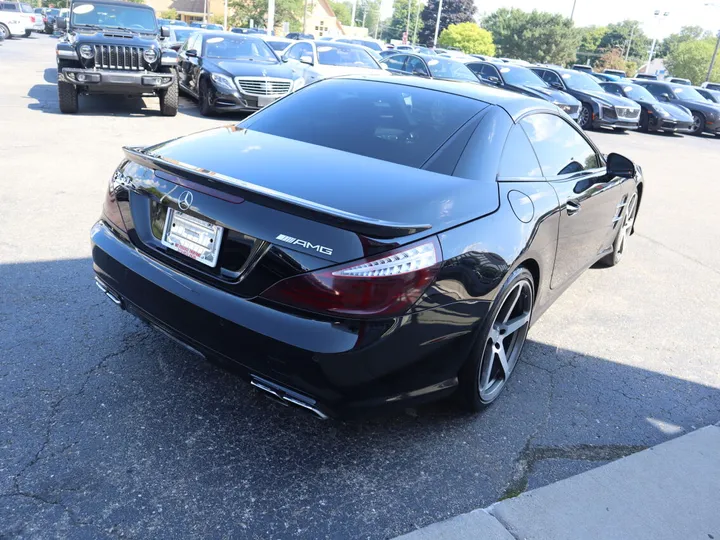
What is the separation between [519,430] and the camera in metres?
3.04

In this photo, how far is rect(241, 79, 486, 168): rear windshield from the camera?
3.17m

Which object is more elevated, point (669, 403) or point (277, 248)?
point (277, 248)

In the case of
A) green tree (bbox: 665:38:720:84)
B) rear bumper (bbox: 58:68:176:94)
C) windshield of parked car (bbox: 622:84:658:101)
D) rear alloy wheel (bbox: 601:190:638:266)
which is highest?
green tree (bbox: 665:38:720:84)

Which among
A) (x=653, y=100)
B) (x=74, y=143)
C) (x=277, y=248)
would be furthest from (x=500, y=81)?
(x=277, y=248)

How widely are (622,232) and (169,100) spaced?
845 cm

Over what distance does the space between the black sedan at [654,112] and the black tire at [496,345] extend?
62.3 feet

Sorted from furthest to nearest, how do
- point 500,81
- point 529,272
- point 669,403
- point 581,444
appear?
point 500,81 → point 669,403 → point 529,272 → point 581,444

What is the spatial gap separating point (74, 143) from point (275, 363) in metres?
7.35

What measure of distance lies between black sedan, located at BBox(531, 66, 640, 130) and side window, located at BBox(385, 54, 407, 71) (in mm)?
4898

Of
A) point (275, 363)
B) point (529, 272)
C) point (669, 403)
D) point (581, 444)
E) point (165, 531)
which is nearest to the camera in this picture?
point (165, 531)

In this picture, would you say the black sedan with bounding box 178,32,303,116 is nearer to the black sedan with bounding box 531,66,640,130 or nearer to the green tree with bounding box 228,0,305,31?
the black sedan with bounding box 531,66,640,130

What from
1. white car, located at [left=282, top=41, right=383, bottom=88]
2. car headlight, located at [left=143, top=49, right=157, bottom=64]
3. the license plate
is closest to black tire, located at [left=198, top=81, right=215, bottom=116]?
car headlight, located at [left=143, top=49, right=157, bottom=64]

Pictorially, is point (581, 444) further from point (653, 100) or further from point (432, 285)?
point (653, 100)

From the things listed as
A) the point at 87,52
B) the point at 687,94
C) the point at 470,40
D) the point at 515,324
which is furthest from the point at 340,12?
the point at 515,324
